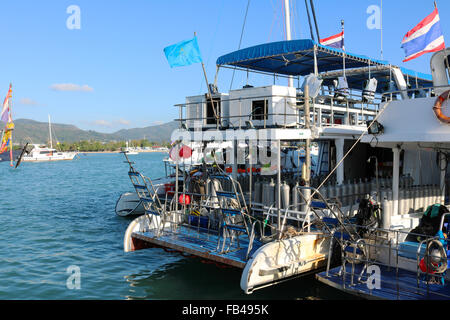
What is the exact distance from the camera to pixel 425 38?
1359 cm

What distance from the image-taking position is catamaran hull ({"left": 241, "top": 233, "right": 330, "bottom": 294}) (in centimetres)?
875

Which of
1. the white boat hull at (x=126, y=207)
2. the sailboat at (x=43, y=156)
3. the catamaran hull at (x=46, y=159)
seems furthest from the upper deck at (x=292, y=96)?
the catamaran hull at (x=46, y=159)

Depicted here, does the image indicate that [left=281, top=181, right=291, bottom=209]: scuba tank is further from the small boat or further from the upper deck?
the small boat

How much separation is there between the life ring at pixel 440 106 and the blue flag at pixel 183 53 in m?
6.30

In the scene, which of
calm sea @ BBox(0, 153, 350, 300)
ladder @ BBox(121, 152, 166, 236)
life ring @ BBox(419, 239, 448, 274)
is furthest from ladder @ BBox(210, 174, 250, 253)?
life ring @ BBox(419, 239, 448, 274)

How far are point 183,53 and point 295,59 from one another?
6160 mm

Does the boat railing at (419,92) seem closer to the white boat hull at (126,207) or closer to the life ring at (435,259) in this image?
the life ring at (435,259)

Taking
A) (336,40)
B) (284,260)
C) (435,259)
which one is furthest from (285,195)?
(336,40)

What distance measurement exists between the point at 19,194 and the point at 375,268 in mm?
29442

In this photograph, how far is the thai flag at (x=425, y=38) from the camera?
13.5 m

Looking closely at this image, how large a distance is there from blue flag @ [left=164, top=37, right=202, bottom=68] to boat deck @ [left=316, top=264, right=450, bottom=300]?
6.71 m

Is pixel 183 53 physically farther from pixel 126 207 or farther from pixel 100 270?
pixel 126 207

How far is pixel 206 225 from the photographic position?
12.5 m
